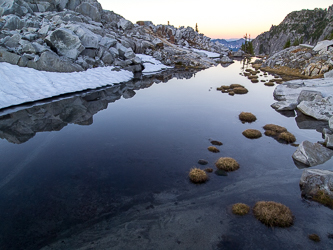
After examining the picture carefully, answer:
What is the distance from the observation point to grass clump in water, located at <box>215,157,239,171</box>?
17.1 m

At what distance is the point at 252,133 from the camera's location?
942 inches

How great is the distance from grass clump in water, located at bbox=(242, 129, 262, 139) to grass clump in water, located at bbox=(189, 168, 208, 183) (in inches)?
418

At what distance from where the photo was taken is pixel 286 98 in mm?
39688

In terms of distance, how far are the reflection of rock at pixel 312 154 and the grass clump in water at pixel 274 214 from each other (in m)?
7.89

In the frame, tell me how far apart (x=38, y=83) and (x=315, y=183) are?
4313 cm

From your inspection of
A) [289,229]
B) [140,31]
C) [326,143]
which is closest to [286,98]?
[326,143]

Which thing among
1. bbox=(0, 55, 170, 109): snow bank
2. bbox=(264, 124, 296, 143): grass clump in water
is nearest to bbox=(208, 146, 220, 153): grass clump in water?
bbox=(264, 124, 296, 143): grass clump in water

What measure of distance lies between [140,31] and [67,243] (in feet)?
394

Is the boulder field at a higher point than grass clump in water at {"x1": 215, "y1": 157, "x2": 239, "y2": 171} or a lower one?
higher

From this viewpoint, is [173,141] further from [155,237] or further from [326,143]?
[326,143]

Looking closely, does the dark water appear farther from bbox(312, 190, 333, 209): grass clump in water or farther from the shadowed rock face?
bbox(312, 190, 333, 209): grass clump in water

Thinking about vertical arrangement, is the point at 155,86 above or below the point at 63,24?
below

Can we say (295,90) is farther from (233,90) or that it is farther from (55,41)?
(55,41)

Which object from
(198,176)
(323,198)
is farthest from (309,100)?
(198,176)
